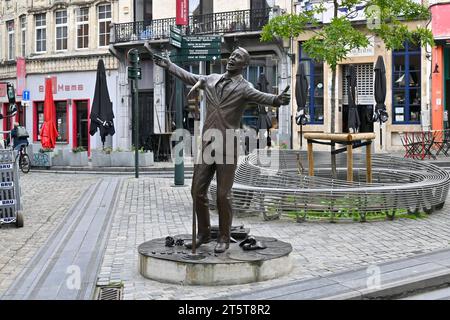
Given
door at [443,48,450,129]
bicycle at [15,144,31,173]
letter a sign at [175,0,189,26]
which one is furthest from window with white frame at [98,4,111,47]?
door at [443,48,450,129]

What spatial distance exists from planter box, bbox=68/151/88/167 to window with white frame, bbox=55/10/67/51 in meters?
14.5

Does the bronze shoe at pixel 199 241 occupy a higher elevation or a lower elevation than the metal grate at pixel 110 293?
higher

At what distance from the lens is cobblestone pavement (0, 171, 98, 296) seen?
23.7 ft

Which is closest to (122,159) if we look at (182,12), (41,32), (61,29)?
(182,12)

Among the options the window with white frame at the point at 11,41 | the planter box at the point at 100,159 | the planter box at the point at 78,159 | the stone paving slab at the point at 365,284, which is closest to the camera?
the stone paving slab at the point at 365,284

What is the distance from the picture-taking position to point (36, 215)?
10977mm

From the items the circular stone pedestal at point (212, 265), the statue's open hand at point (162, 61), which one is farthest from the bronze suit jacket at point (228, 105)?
the circular stone pedestal at point (212, 265)

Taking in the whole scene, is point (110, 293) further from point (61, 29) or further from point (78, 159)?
point (61, 29)

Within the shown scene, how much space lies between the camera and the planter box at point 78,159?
21656mm

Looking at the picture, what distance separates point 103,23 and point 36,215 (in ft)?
79.5

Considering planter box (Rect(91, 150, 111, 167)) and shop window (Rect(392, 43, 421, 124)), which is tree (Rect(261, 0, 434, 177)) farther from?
shop window (Rect(392, 43, 421, 124))

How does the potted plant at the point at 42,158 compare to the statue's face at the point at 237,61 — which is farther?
the potted plant at the point at 42,158

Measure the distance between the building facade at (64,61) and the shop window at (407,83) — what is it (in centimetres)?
1350

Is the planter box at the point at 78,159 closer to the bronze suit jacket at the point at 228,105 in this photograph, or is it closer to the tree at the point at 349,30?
the tree at the point at 349,30
